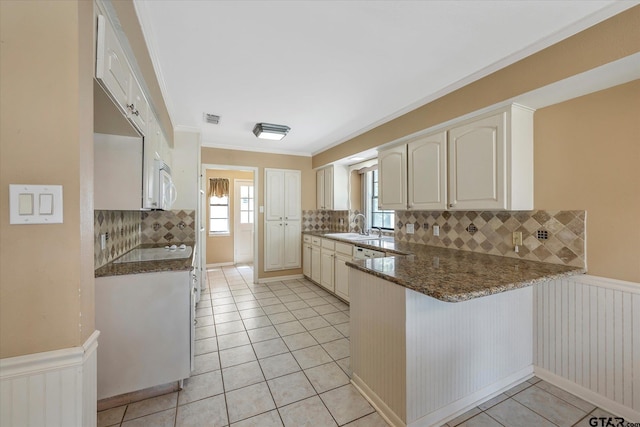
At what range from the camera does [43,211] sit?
2.66ft

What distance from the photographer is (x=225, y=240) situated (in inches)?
247

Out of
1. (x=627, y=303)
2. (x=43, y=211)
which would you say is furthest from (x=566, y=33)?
(x=43, y=211)

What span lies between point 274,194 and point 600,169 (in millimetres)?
4063

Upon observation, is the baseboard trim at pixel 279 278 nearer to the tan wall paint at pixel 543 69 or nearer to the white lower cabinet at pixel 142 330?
the white lower cabinet at pixel 142 330

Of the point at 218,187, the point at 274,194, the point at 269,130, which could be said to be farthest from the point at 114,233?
the point at 218,187

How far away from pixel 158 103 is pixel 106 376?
2.12 m

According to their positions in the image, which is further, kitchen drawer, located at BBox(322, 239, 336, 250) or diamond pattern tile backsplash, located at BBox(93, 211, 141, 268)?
kitchen drawer, located at BBox(322, 239, 336, 250)

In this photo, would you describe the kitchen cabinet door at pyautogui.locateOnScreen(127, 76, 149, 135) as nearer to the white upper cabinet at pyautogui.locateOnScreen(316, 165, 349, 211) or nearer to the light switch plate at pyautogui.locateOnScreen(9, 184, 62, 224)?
the light switch plate at pyautogui.locateOnScreen(9, 184, 62, 224)

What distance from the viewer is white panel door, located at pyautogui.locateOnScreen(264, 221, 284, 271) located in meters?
4.72

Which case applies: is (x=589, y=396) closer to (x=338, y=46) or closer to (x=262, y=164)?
(x=338, y=46)

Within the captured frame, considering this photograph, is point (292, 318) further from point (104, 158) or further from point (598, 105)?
point (598, 105)

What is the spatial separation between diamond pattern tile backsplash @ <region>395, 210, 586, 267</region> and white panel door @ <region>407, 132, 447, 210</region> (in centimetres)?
34

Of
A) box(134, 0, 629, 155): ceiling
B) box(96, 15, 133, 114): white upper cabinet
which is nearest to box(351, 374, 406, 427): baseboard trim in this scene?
box(96, 15, 133, 114): white upper cabinet

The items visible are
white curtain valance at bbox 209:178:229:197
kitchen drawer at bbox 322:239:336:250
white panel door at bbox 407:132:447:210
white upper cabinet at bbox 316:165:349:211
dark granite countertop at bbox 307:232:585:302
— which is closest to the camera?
dark granite countertop at bbox 307:232:585:302
